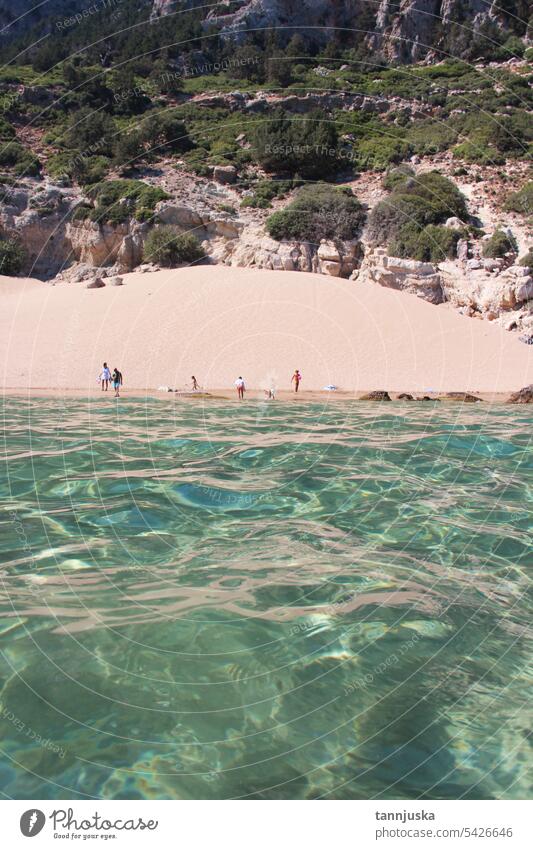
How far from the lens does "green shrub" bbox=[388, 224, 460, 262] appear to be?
111ft

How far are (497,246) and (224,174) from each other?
20705mm

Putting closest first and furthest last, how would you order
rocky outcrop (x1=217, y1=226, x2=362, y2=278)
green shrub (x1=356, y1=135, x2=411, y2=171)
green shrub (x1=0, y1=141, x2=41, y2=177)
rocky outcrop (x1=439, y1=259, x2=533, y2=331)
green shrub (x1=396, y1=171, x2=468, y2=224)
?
rocky outcrop (x1=439, y1=259, x2=533, y2=331), rocky outcrop (x1=217, y1=226, x2=362, y2=278), green shrub (x1=396, y1=171, x2=468, y2=224), green shrub (x1=0, y1=141, x2=41, y2=177), green shrub (x1=356, y1=135, x2=411, y2=171)

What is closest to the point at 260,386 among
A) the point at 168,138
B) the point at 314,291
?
the point at 314,291

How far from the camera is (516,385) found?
25078 millimetres

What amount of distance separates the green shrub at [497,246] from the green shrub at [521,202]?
466 centimetres

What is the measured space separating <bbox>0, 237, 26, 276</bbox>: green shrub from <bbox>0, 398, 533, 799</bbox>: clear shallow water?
37.1m

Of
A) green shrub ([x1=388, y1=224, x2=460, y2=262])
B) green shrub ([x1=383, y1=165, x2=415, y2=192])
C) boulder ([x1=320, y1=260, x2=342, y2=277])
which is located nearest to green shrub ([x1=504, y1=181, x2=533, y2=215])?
green shrub ([x1=388, y1=224, x2=460, y2=262])

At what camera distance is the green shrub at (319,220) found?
119ft

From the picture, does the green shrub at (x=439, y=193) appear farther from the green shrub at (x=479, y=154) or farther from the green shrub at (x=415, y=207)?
the green shrub at (x=479, y=154)

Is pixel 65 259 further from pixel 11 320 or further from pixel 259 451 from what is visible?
pixel 259 451

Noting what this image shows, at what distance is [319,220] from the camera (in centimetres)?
3688

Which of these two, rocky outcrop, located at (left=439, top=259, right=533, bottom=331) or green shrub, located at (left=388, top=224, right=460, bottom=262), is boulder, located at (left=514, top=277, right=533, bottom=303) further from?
green shrub, located at (left=388, top=224, right=460, bottom=262)

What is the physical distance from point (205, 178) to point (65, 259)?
37.8 ft

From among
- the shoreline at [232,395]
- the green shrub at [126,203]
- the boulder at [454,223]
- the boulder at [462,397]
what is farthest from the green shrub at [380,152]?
the boulder at [462,397]
